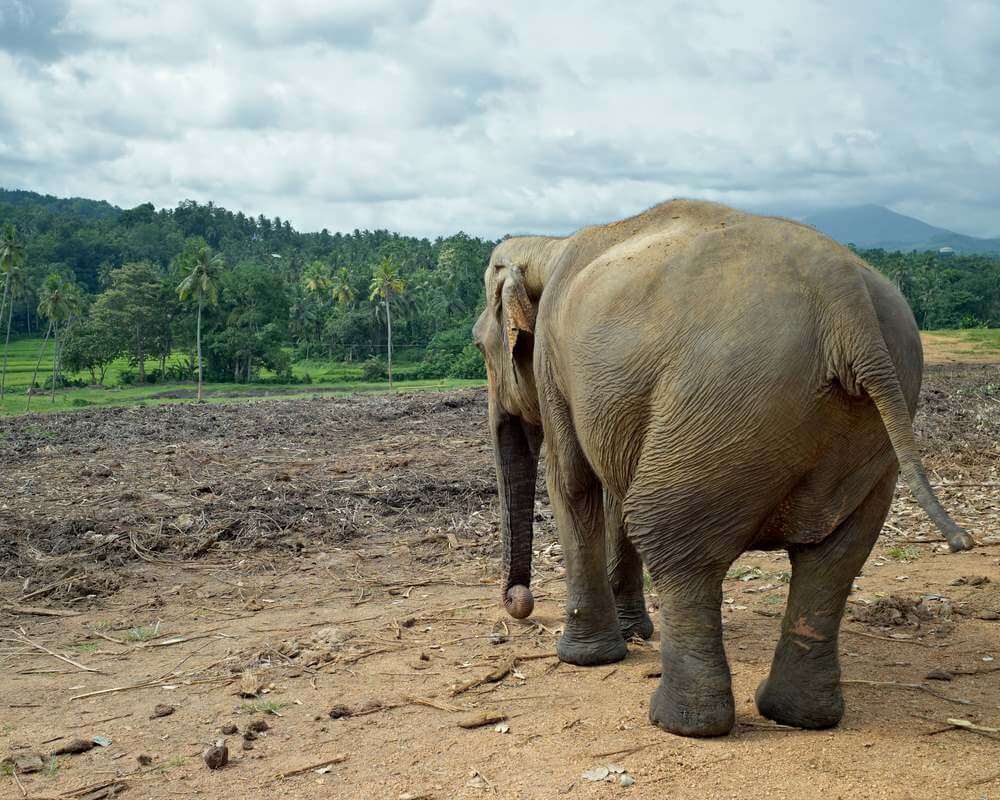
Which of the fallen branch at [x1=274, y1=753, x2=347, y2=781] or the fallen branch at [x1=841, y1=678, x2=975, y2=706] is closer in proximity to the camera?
the fallen branch at [x1=274, y1=753, x2=347, y2=781]

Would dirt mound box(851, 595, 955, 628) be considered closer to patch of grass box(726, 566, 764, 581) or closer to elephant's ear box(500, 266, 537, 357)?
patch of grass box(726, 566, 764, 581)

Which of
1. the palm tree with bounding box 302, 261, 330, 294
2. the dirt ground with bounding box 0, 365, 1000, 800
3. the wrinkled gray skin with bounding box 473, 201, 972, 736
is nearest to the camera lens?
the wrinkled gray skin with bounding box 473, 201, 972, 736

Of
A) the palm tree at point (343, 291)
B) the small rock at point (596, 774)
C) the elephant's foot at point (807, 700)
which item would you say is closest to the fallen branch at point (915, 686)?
the elephant's foot at point (807, 700)

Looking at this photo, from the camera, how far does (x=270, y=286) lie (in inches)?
2589

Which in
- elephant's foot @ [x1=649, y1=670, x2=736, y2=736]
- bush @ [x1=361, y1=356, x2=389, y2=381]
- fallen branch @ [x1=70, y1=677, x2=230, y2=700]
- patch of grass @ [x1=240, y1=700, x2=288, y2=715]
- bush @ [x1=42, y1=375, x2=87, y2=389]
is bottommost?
bush @ [x1=42, y1=375, x2=87, y2=389]

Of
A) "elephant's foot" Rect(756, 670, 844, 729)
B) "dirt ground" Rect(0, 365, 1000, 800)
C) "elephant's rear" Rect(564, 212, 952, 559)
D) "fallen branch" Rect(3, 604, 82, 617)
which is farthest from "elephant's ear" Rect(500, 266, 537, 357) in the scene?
"fallen branch" Rect(3, 604, 82, 617)

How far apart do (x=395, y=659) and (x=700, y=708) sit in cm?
221

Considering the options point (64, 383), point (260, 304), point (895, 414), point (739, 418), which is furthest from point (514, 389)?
point (260, 304)

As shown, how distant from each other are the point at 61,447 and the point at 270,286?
49575mm

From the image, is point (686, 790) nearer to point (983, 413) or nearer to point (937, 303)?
point (983, 413)

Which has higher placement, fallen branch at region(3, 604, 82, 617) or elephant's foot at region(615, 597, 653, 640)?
elephant's foot at region(615, 597, 653, 640)

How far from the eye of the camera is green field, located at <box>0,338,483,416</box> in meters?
42.0

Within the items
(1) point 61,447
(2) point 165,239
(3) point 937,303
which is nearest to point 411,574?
(1) point 61,447

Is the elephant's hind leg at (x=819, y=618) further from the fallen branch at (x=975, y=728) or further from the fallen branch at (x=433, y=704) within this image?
the fallen branch at (x=433, y=704)
